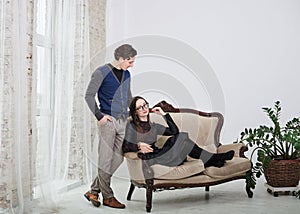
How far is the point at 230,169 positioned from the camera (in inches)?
169

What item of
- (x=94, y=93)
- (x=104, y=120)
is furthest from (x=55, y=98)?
(x=104, y=120)

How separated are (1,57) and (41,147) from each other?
3.47ft

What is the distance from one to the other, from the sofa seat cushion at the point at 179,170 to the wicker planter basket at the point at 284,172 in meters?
0.87

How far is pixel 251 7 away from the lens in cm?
577

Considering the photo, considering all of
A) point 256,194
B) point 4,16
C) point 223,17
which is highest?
point 223,17

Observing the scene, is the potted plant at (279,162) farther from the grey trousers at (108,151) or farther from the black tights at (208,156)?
the grey trousers at (108,151)

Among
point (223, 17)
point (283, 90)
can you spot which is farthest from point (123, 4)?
point (283, 90)

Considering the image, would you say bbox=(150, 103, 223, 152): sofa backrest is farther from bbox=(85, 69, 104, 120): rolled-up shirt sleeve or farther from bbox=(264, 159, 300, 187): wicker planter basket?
bbox=(85, 69, 104, 120): rolled-up shirt sleeve

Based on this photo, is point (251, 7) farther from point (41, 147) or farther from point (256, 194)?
point (41, 147)

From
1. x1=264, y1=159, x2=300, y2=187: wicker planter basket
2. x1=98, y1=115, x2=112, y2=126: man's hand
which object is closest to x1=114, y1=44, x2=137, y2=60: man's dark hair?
x1=98, y1=115, x2=112, y2=126: man's hand

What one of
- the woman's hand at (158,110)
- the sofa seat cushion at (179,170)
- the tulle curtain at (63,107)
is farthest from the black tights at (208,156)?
the tulle curtain at (63,107)

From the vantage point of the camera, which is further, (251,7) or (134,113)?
(251,7)

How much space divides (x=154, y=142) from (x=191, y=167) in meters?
0.46

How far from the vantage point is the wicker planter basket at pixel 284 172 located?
4.52 m
